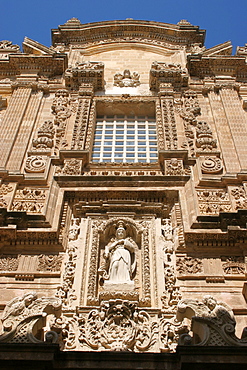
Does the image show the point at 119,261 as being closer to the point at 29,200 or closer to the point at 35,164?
the point at 29,200

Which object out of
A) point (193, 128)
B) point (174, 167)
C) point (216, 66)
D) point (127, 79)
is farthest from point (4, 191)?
point (216, 66)

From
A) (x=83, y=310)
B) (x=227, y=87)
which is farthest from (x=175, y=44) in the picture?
(x=83, y=310)

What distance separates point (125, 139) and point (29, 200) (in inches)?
177

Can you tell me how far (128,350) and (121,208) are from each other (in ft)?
13.3

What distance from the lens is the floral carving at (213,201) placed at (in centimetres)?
1168

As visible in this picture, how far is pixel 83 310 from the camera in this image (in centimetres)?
939

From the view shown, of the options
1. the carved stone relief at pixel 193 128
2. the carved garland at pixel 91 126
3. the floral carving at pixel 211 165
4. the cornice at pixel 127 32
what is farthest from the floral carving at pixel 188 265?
the cornice at pixel 127 32

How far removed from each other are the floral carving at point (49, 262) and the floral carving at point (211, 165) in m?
4.92

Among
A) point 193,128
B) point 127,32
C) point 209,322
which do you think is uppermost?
point 127,32

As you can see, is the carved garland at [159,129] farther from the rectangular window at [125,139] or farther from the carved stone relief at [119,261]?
the carved stone relief at [119,261]

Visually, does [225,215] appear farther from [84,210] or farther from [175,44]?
[175,44]

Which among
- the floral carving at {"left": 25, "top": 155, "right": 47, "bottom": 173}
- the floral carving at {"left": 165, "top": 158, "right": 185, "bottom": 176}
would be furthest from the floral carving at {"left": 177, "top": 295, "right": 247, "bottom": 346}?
the floral carving at {"left": 25, "top": 155, "right": 47, "bottom": 173}

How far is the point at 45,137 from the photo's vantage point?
14.5 metres

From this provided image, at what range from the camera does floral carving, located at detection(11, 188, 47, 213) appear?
1179 cm
